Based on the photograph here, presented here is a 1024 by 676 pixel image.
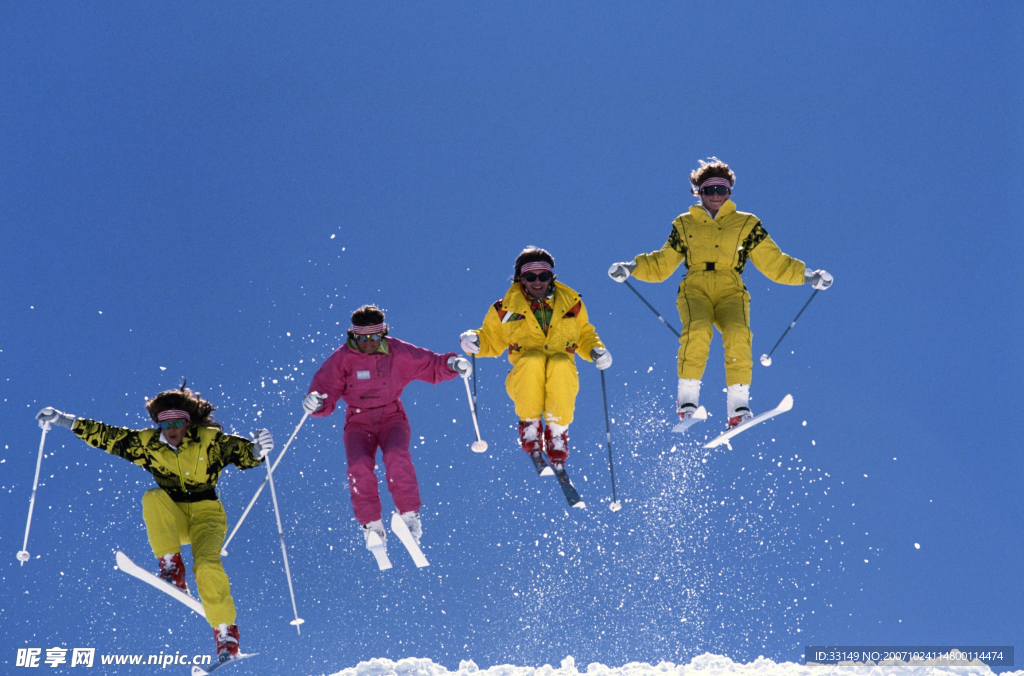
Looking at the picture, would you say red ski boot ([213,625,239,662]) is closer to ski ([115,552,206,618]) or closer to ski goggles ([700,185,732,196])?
ski ([115,552,206,618])

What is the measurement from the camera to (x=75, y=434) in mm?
11484

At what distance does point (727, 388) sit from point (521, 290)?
2.33m

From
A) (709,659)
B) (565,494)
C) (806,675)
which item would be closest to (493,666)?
(709,659)

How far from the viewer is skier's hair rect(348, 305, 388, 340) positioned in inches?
466

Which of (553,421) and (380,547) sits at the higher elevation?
(553,421)

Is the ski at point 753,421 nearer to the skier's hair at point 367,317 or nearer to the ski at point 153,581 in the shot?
the skier's hair at point 367,317

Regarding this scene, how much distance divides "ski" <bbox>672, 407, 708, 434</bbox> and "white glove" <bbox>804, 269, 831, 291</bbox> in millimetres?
1934

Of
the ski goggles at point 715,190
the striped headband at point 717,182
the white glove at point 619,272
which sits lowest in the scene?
the white glove at point 619,272

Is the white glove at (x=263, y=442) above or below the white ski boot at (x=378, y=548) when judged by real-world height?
above

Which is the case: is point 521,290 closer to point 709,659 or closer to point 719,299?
point 719,299

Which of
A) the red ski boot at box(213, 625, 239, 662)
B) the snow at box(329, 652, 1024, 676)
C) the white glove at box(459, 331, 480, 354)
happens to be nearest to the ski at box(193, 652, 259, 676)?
the red ski boot at box(213, 625, 239, 662)

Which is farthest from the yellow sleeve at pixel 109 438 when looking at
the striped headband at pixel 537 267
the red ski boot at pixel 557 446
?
the striped headband at pixel 537 267

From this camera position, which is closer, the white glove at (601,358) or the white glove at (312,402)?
the white glove at (312,402)

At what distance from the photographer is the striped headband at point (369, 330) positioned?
11773 millimetres
